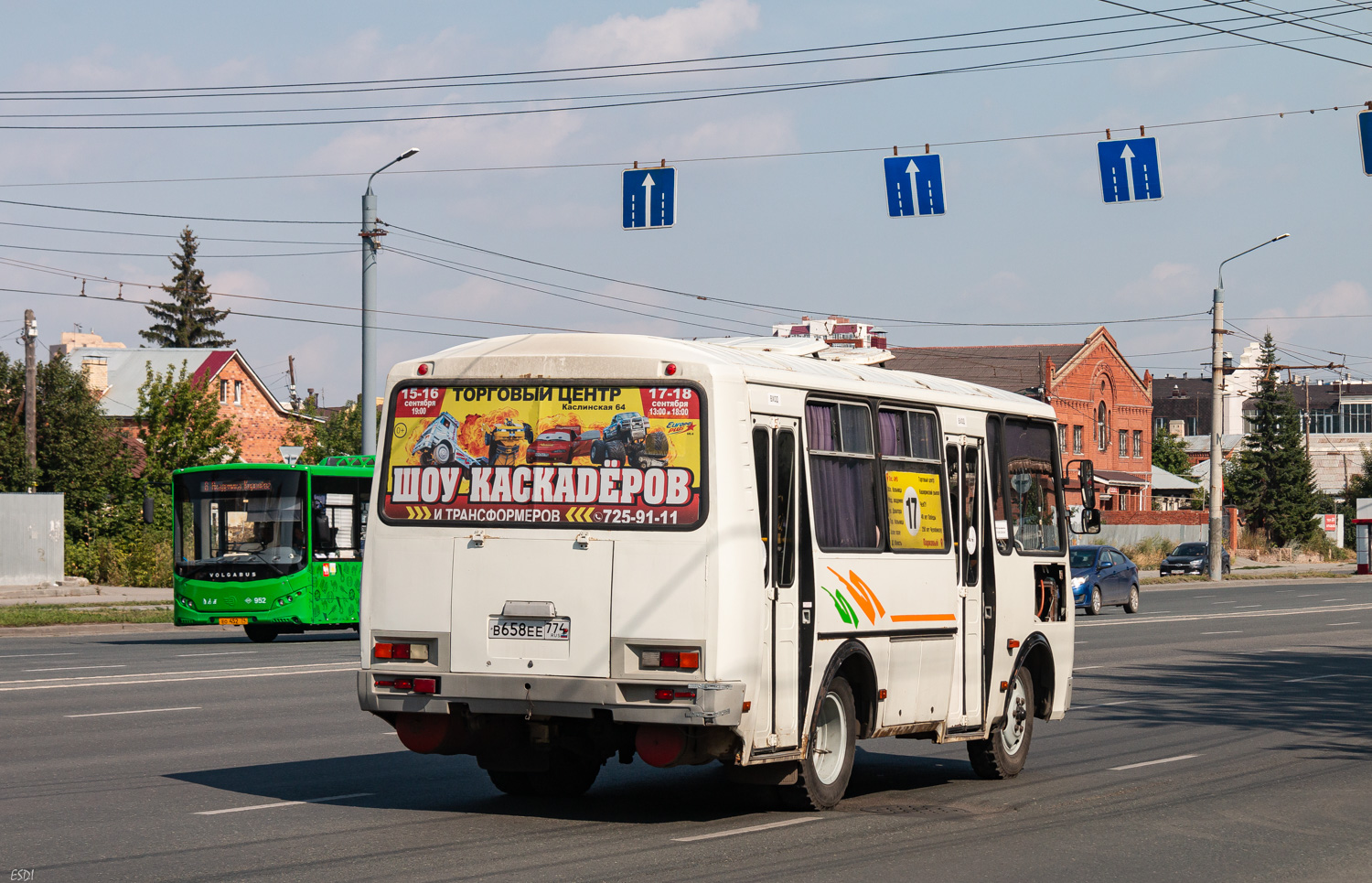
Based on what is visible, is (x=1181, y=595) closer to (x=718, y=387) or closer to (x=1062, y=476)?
(x=1062, y=476)

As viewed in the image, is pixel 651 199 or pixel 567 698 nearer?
pixel 567 698

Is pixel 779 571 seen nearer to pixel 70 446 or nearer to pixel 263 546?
pixel 263 546

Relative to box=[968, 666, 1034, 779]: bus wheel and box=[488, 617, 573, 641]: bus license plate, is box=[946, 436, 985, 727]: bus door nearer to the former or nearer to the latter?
box=[968, 666, 1034, 779]: bus wheel

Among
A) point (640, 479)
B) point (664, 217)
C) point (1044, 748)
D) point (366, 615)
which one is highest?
point (664, 217)

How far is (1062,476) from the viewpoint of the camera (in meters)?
12.7

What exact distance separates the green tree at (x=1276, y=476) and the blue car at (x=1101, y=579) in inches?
2133

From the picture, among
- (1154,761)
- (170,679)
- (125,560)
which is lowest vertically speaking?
(1154,761)

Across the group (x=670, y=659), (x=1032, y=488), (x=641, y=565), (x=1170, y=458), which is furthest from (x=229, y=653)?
(x=1170, y=458)

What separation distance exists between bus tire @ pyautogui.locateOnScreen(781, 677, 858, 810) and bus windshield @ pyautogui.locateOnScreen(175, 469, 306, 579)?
725 inches

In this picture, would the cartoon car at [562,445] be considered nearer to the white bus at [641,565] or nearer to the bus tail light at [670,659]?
the white bus at [641,565]

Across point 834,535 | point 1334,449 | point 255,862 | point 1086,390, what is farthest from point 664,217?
point 1334,449

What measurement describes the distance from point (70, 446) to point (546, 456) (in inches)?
1645

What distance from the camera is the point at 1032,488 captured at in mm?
12273

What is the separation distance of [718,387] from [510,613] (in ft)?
5.55
